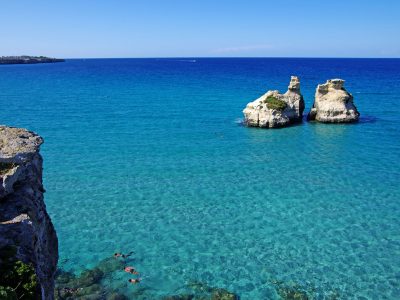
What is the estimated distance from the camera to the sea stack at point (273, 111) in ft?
174

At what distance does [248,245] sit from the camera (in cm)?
2262

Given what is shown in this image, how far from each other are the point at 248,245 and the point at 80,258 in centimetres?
996

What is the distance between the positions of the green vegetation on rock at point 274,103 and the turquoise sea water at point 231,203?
4189mm

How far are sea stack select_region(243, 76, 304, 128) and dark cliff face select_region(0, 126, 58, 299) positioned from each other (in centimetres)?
4062

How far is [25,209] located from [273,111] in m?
44.1

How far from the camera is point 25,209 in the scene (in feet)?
42.3

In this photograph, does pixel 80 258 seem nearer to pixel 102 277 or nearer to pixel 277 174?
pixel 102 277

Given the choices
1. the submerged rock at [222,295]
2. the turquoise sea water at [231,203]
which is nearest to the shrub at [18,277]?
the turquoise sea water at [231,203]

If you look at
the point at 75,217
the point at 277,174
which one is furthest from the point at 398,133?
the point at 75,217

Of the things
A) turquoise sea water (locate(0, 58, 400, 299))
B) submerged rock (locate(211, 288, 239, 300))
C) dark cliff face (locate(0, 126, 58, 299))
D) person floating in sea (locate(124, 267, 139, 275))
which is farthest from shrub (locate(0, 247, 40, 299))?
submerged rock (locate(211, 288, 239, 300))

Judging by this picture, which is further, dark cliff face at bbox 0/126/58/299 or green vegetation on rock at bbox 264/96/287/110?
green vegetation on rock at bbox 264/96/287/110

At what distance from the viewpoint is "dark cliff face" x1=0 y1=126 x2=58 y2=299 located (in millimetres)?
11719

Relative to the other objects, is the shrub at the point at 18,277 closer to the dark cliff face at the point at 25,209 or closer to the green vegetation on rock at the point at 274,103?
the dark cliff face at the point at 25,209

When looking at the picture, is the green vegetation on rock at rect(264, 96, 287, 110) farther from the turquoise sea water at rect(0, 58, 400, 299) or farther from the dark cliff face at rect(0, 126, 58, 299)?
the dark cliff face at rect(0, 126, 58, 299)
